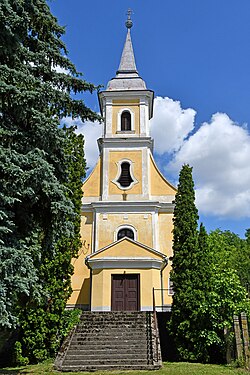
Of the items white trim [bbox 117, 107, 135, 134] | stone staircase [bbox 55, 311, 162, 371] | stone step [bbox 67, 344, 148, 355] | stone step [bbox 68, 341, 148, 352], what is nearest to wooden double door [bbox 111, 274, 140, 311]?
stone staircase [bbox 55, 311, 162, 371]

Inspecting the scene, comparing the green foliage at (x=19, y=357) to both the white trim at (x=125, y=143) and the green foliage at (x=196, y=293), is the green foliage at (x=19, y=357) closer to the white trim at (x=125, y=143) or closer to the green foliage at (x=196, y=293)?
the green foliage at (x=196, y=293)

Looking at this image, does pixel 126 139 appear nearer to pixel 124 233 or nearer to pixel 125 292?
pixel 124 233

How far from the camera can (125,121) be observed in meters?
26.3

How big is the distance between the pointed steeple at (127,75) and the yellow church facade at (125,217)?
0.07 m

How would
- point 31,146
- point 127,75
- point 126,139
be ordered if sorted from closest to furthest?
point 31,146, point 126,139, point 127,75

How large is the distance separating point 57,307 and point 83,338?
1.46m

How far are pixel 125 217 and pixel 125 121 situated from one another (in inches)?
265

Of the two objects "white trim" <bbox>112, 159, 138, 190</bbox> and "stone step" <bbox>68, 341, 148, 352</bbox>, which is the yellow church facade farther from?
"stone step" <bbox>68, 341, 148, 352</bbox>

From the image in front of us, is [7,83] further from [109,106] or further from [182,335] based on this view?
[109,106]

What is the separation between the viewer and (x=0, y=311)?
7820 mm

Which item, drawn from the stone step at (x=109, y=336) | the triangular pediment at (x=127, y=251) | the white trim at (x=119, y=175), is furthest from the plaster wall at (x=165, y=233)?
the stone step at (x=109, y=336)

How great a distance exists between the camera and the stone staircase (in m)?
12.1

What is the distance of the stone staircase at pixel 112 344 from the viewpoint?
1212 centimetres

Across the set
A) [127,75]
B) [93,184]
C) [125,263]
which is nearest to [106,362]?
[125,263]
